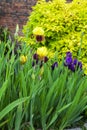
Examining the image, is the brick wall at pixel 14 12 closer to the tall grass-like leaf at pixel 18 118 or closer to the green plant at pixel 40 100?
the green plant at pixel 40 100

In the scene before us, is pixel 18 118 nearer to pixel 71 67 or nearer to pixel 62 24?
pixel 71 67

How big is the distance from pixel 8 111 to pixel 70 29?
98.8 inches

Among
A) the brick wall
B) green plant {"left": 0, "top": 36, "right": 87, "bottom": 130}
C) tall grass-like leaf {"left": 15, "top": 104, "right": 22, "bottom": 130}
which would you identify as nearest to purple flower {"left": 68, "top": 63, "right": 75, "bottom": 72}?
green plant {"left": 0, "top": 36, "right": 87, "bottom": 130}

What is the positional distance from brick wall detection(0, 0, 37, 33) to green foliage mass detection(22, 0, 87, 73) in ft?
13.6

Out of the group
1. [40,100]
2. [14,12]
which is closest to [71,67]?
[40,100]

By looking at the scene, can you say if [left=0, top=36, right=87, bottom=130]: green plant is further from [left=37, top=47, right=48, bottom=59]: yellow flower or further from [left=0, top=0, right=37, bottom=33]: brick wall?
[left=0, top=0, right=37, bottom=33]: brick wall

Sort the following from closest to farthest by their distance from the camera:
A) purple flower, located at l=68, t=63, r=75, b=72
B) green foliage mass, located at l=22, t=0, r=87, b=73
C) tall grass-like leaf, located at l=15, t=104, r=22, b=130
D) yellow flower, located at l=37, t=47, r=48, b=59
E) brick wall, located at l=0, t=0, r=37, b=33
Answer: tall grass-like leaf, located at l=15, t=104, r=22, b=130 < yellow flower, located at l=37, t=47, r=48, b=59 < purple flower, located at l=68, t=63, r=75, b=72 < green foliage mass, located at l=22, t=0, r=87, b=73 < brick wall, located at l=0, t=0, r=37, b=33

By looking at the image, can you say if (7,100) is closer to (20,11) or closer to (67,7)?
(67,7)

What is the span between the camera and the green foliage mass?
14.6 ft

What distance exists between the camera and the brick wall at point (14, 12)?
29.3 ft

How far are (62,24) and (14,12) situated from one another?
177 inches

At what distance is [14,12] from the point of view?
29.5ft

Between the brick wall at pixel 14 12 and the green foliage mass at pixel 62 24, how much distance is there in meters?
4.13

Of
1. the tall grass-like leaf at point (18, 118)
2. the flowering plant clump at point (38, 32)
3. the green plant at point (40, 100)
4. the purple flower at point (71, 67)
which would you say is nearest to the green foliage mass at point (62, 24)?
the purple flower at point (71, 67)
